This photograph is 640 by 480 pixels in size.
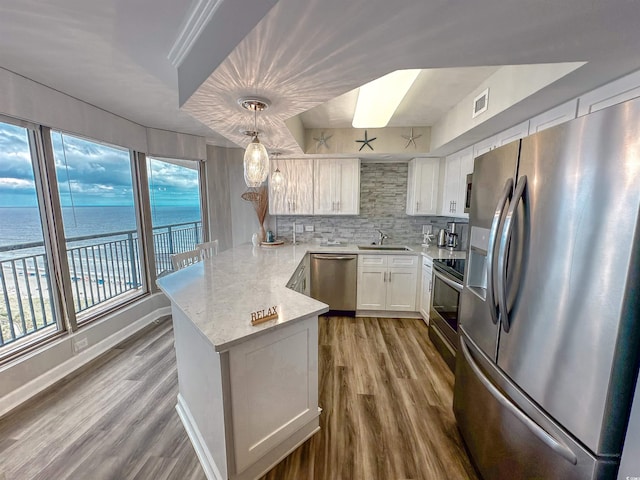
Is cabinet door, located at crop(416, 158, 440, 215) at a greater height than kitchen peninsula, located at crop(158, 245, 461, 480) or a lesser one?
greater

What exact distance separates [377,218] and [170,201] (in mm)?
3184

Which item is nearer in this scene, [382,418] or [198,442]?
[198,442]

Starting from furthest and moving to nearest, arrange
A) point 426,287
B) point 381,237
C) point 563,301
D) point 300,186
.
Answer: point 381,237 → point 300,186 → point 426,287 → point 563,301

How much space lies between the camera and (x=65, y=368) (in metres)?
2.27

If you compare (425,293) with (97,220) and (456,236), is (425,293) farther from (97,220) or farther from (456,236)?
(97,220)

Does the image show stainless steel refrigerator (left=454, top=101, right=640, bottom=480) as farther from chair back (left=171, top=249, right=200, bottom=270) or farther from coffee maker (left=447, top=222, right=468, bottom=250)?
chair back (left=171, top=249, right=200, bottom=270)

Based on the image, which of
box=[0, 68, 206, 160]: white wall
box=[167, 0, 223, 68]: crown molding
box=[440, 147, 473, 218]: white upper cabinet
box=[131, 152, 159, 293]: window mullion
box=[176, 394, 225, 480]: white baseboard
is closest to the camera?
box=[167, 0, 223, 68]: crown molding

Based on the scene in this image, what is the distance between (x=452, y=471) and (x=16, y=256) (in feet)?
12.5

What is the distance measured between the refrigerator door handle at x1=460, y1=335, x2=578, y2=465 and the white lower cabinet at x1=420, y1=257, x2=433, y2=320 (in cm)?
175

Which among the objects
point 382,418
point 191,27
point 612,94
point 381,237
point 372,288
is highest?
point 191,27

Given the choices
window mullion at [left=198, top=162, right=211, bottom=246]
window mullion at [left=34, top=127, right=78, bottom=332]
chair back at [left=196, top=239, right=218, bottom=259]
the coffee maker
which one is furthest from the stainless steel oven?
window mullion at [left=34, top=127, right=78, bottom=332]

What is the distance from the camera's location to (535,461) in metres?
0.99

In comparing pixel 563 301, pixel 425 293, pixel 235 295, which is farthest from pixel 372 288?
pixel 563 301

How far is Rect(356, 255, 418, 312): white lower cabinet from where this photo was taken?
11.1 ft
